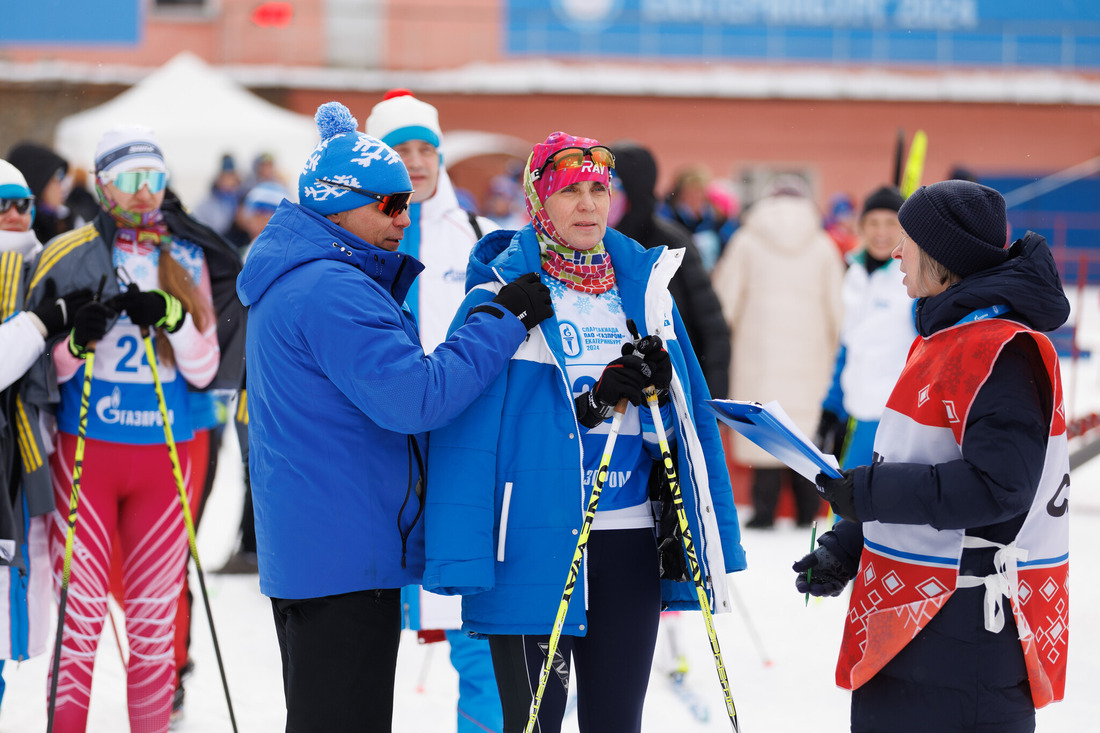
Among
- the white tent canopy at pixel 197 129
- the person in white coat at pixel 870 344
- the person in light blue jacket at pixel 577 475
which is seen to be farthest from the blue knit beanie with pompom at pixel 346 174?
the white tent canopy at pixel 197 129

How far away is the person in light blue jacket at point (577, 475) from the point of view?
2.61 metres

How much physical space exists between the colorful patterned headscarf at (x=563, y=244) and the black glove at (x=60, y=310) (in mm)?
1536

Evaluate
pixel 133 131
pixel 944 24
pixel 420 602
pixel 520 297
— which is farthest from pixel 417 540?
pixel 944 24

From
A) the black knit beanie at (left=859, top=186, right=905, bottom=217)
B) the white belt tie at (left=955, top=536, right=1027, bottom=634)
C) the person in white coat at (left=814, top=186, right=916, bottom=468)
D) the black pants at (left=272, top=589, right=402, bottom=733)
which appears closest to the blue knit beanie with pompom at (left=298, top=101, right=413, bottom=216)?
the black pants at (left=272, top=589, right=402, bottom=733)

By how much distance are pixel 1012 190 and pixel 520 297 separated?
22520 mm

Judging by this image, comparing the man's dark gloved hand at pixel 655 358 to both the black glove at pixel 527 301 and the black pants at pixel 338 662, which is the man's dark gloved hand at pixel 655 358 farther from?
the black pants at pixel 338 662

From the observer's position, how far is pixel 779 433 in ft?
8.03

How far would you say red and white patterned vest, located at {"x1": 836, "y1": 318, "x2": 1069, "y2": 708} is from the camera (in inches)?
89.6

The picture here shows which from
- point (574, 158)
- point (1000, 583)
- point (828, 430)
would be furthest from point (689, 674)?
point (574, 158)

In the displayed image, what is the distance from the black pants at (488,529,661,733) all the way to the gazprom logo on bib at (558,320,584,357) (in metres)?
0.45

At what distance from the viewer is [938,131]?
76.7 ft

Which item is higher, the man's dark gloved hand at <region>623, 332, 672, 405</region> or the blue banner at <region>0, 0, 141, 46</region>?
the blue banner at <region>0, 0, 141, 46</region>

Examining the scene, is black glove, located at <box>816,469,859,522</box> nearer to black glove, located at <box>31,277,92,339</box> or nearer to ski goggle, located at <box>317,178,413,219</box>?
ski goggle, located at <box>317,178,413,219</box>

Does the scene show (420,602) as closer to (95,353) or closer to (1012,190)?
(95,353)
